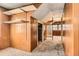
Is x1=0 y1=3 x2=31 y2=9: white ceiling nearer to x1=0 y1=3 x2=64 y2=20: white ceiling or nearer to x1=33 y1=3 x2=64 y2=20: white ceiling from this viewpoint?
x1=0 y1=3 x2=64 y2=20: white ceiling

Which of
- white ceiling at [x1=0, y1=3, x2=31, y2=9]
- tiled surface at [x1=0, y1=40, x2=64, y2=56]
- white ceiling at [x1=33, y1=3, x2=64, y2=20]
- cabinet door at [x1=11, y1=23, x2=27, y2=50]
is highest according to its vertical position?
white ceiling at [x1=0, y1=3, x2=31, y2=9]

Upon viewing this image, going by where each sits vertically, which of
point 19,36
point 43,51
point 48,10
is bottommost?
point 43,51

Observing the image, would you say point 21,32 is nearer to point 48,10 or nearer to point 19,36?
point 19,36

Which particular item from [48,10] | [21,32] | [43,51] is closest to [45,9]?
[48,10]

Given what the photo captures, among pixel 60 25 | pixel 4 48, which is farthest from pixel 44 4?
pixel 4 48

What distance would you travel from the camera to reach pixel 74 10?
110 centimetres

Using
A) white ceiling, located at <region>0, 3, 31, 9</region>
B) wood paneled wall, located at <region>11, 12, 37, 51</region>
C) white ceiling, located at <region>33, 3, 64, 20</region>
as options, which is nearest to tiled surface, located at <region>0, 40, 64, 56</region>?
wood paneled wall, located at <region>11, 12, 37, 51</region>

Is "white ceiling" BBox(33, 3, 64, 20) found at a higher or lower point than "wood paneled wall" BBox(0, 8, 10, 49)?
higher

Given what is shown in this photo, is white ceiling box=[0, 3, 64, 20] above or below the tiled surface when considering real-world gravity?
above

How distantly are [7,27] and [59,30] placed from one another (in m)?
0.93

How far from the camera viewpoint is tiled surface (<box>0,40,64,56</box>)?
1.59 meters

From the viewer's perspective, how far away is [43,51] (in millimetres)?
1698

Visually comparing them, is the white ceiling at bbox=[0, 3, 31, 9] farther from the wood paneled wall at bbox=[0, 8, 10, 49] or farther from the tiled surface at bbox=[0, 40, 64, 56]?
the tiled surface at bbox=[0, 40, 64, 56]

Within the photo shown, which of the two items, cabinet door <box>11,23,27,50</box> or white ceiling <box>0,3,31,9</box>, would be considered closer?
white ceiling <box>0,3,31,9</box>
